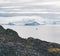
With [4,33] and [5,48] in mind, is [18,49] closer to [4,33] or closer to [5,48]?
[5,48]

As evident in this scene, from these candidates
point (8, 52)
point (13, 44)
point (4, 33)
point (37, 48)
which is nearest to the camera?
point (8, 52)

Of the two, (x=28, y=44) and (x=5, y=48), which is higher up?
(x=5, y=48)

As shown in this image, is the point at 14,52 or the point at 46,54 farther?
the point at 46,54

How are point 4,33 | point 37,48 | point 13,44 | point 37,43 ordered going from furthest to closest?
point 4,33 → point 37,43 → point 37,48 → point 13,44

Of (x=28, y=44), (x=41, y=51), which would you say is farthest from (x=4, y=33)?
(x=41, y=51)

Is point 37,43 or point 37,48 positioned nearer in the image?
point 37,48

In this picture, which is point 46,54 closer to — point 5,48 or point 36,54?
point 36,54

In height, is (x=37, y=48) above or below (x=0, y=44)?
below

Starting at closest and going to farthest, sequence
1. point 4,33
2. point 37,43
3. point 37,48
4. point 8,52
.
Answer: point 8,52 < point 37,48 < point 37,43 < point 4,33

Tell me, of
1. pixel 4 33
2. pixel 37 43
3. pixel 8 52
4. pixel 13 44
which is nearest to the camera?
pixel 8 52
